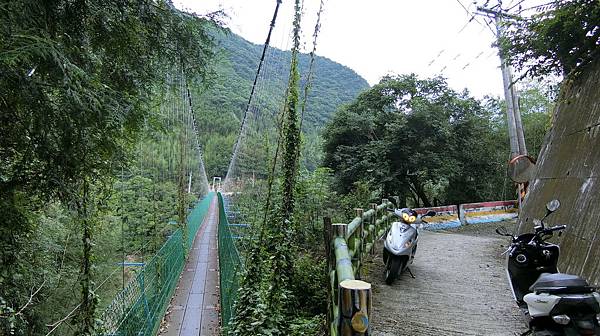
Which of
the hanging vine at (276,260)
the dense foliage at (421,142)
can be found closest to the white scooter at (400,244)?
the hanging vine at (276,260)

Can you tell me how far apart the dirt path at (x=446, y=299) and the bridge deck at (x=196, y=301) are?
2.26 metres

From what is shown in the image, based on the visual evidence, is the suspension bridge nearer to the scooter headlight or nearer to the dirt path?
the dirt path

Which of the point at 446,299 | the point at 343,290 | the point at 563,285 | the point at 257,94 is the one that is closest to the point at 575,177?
the point at 446,299

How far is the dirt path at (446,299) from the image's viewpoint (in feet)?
9.93

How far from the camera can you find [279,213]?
3533mm

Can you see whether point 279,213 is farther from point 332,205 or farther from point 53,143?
point 332,205

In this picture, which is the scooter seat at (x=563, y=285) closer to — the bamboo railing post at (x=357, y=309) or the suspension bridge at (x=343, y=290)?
the suspension bridge at (x=343, y=290)

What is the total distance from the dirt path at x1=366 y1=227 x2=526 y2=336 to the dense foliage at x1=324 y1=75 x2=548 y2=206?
251 inches

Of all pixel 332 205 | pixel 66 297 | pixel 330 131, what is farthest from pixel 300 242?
pixel 330 131

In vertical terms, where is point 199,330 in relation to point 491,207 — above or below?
below

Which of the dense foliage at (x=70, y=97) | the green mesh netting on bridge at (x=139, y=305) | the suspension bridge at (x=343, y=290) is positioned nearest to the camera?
the dense foliage at (x=70, y=97)

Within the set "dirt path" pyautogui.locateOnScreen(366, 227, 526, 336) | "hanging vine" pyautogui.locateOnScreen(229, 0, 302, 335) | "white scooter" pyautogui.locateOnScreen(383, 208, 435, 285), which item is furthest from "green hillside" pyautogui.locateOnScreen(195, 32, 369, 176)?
"dirt path" pyautogui.locateOnScreen(366, 227, 526, 336)

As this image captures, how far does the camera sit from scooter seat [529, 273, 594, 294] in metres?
1.83

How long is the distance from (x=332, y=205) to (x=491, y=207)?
6.10 meters
